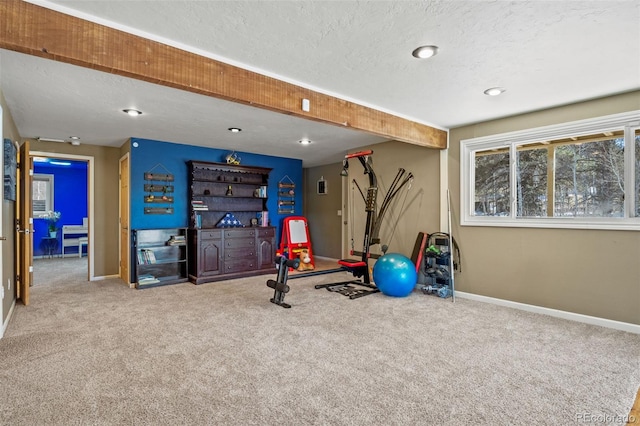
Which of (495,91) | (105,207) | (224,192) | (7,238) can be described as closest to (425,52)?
(495,91)

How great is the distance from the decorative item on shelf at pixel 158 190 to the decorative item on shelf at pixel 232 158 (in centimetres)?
104

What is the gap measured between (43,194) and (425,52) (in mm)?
10382

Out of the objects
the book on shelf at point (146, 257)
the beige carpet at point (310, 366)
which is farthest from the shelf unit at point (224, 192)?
the beige carpet at point (310, 366)

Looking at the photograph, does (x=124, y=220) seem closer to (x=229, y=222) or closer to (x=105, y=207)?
(x=105, y=207)

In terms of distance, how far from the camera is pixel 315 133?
16.5 ft

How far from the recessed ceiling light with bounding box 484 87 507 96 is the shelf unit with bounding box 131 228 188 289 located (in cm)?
496

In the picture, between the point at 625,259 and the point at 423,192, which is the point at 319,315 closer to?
the point at 423,192

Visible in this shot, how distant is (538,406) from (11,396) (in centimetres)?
330

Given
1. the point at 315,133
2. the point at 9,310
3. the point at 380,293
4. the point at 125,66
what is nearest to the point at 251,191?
the point at 315,133

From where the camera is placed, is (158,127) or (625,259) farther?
(158,127)

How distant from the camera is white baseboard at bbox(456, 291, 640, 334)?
3303 mm

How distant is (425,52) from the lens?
A: 245 cm

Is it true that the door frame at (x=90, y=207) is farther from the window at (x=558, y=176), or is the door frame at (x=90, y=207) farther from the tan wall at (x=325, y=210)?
the window at (x=558, y=176)

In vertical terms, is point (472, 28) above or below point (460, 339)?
above
